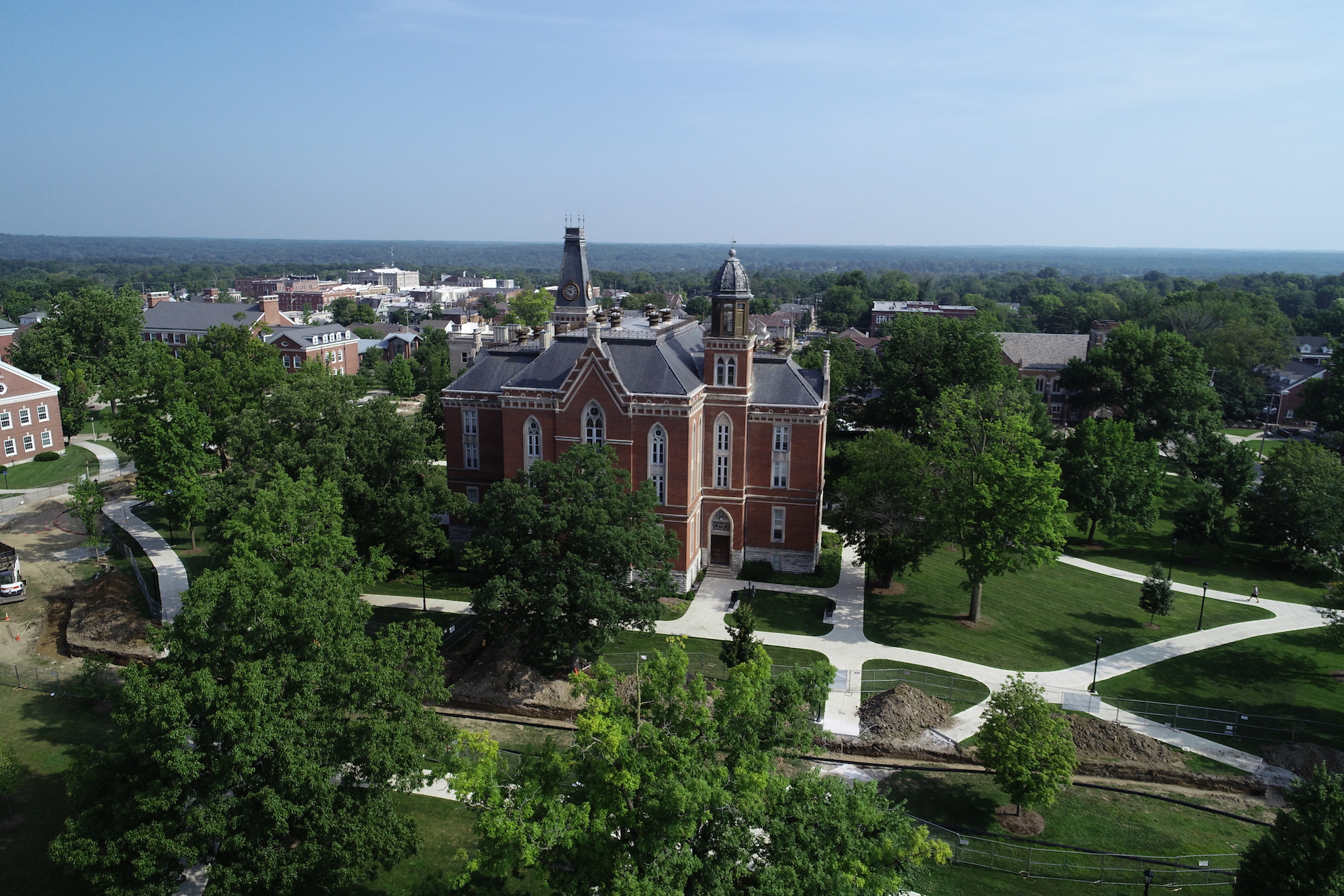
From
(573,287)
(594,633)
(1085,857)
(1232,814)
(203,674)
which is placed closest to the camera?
(203,674)

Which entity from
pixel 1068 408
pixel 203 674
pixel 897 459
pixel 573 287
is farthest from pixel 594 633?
pixel 1068 408

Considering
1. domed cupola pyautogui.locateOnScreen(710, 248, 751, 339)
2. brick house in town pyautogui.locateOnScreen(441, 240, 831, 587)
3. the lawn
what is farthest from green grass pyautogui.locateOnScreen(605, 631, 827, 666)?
domed cupola pyautogui.locateOnScreen(710, 248, 751, 339)

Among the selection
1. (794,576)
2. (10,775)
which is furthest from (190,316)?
(10,775)

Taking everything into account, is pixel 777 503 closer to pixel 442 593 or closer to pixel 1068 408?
pixel 442 593

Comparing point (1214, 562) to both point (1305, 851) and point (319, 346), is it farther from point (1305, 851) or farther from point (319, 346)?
point (319, 346)

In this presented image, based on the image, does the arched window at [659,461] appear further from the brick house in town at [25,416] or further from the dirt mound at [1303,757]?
the brick house in town at [25,416]

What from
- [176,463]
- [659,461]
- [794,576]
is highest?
[659,461]

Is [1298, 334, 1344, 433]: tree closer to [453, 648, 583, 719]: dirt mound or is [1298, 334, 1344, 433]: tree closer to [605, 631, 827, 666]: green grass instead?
[605, 631, 827, 666]: green grass
